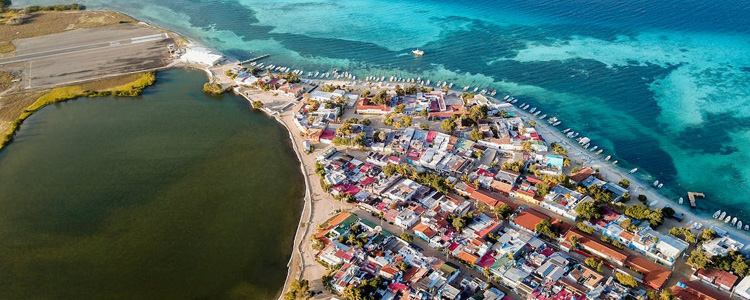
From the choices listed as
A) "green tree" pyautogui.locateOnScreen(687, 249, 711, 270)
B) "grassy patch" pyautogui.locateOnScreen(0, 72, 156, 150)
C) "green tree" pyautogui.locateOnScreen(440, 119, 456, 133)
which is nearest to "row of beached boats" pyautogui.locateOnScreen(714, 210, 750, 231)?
"green tree" pyautogui.locateOnScreen(687, 249, 711, 270)

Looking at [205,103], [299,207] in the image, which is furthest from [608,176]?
[205,103]

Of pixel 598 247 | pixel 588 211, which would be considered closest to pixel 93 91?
pixel 588 211

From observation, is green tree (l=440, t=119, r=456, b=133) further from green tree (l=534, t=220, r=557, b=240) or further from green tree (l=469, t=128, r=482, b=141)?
green tree (l=534, t=220, r=557, b=240)

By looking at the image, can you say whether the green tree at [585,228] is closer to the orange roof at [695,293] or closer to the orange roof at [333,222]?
the orange roof at [695,293]

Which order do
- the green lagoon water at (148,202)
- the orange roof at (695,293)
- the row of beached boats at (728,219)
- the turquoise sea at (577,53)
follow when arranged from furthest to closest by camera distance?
the turquoise sea at (577,53) < the row of beached boats at (728,219) < the green lagoon water at (148,202) < the orange roof at (695,293)

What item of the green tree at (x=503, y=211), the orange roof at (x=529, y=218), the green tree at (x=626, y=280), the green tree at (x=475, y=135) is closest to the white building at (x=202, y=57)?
the green tree at (x=475, y=135)
